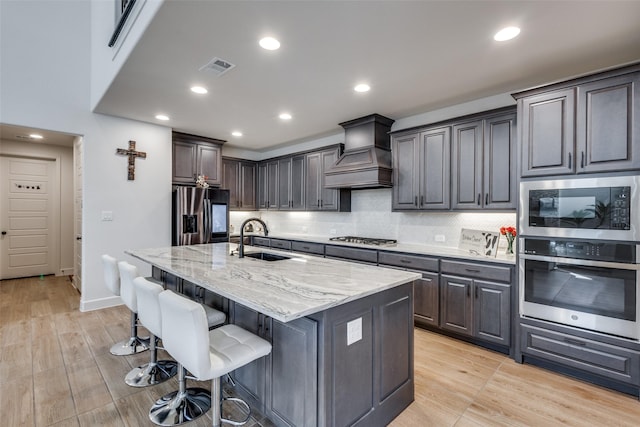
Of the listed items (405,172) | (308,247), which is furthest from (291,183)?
(405,172)

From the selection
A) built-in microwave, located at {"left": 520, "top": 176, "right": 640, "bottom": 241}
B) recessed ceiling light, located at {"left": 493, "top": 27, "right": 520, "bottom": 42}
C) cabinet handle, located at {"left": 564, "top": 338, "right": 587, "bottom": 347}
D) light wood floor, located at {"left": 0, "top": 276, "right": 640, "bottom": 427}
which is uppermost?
recessed ceiling light, located at {"left": 493, "top": 27, "right": 520, "bottom": 42}

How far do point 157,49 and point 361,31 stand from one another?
1.61 meters

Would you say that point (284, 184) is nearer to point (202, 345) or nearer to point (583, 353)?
point (202, 345)

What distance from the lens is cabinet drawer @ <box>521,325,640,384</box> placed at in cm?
220

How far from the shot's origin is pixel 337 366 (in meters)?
1.58

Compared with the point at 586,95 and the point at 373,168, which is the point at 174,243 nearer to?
the point at 373,168

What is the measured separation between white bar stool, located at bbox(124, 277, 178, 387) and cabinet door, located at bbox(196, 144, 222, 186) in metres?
3.24

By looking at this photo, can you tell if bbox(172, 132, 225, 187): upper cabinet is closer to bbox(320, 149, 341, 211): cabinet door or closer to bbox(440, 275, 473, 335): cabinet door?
bbox(320, 149, 341, 211): cabinet door

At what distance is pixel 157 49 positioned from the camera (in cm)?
240

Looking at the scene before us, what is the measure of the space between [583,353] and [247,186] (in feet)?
17.7

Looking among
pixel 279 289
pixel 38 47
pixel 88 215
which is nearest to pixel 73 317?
pixel 88 215

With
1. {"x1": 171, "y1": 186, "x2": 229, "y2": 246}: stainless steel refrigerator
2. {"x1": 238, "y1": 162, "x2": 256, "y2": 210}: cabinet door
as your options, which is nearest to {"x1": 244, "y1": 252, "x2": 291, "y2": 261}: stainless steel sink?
{"x1": 171, "y1": 186, "x2": 229, "y2": 246}: stainless steel refrigerator

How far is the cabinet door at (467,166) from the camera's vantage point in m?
3.24

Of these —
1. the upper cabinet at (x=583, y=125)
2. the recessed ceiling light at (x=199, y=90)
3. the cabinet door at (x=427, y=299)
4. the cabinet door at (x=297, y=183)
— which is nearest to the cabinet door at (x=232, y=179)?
the cabinet door at (x=297, y=183)
